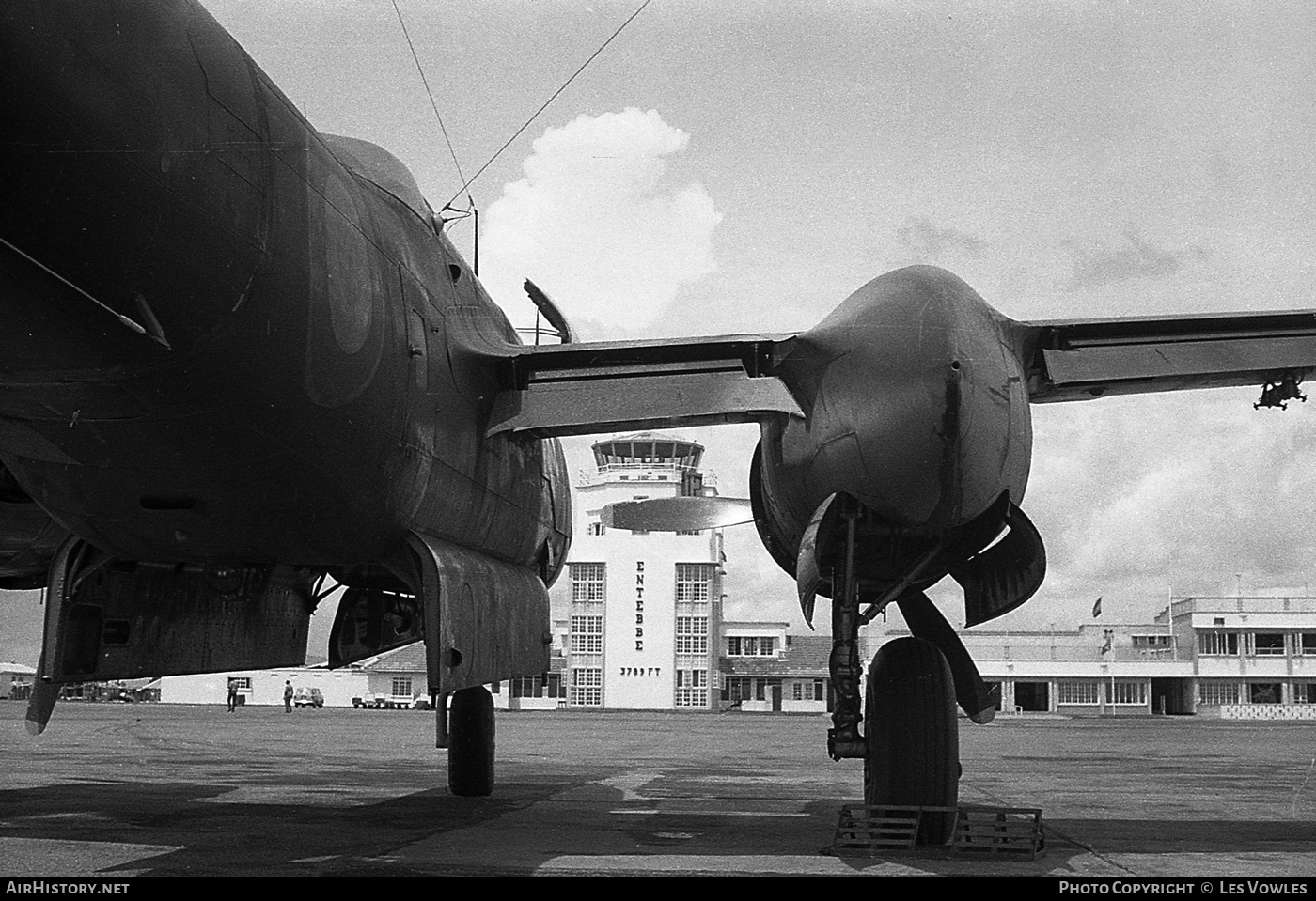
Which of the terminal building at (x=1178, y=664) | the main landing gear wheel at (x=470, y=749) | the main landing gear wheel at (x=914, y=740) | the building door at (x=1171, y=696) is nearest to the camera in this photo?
the main landing gear wheel at (x=914, y=740)

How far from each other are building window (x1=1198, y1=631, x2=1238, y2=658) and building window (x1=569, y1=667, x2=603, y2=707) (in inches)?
1479

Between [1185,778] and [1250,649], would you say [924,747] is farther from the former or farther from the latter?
[1250,649]

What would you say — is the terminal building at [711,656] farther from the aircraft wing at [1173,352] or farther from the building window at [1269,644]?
the aircraft wing at [1173,352]

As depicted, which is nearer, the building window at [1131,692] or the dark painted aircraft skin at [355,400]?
the dark painted aircraft skin at [355,400]

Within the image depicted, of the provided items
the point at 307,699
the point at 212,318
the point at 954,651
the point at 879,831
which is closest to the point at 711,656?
the point at 307,699

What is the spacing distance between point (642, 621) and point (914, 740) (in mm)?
70689

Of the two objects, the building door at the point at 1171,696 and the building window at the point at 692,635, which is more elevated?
the building window at the point at 692,635

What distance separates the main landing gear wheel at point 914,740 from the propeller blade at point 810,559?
79 centimetres

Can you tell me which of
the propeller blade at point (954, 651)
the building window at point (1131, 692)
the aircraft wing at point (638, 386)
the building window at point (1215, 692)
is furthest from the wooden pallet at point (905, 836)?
the building window at point (1131, 692)

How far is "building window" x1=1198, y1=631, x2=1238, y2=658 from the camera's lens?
3174 inches

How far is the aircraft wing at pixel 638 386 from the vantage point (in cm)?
996

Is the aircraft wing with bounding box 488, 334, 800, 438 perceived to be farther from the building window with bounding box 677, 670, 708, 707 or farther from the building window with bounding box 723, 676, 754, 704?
the building window with bounding box 723, 676, 754, 704

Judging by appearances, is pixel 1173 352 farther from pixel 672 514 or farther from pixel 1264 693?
pixel 1264 693

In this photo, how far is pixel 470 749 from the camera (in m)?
15.1
